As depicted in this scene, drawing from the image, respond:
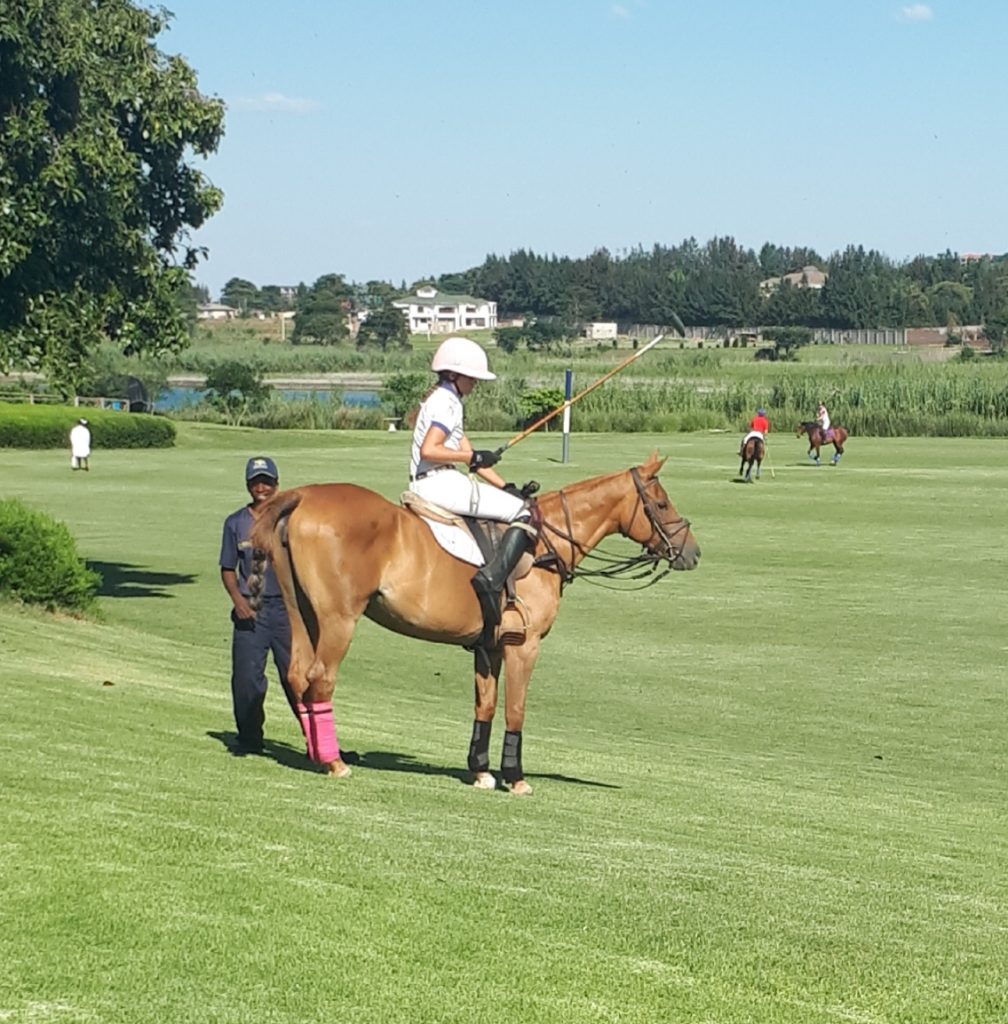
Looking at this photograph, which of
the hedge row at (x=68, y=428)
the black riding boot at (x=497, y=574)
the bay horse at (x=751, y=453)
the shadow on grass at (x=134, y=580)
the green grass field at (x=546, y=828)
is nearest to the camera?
the green grass field at (x=546, y=828)

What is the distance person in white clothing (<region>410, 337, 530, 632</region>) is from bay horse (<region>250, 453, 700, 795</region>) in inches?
5.6

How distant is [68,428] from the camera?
58344 millimetres

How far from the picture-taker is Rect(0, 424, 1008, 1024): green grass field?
19.0ft

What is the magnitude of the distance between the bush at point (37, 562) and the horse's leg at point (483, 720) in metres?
9.99

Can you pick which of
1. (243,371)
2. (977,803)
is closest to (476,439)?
(243,371)

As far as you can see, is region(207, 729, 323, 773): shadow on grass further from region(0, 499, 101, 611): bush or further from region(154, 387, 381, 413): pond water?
region(154, 387, 381, 413): pond water

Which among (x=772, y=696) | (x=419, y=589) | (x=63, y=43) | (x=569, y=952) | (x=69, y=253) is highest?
(x=63, y=43)

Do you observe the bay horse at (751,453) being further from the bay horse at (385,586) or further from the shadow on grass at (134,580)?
the bay horse at (385,586)

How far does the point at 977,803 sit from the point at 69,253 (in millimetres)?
13210

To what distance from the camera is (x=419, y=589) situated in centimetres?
1024

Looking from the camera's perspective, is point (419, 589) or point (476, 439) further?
point (476, 439)

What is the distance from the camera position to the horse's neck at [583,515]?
11.1 meters

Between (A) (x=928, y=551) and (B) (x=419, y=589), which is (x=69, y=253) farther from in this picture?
(A) (x=928, y=551)

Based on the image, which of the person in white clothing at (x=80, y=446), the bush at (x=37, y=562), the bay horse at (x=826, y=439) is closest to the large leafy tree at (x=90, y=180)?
the bush at (x=37, y=562)
